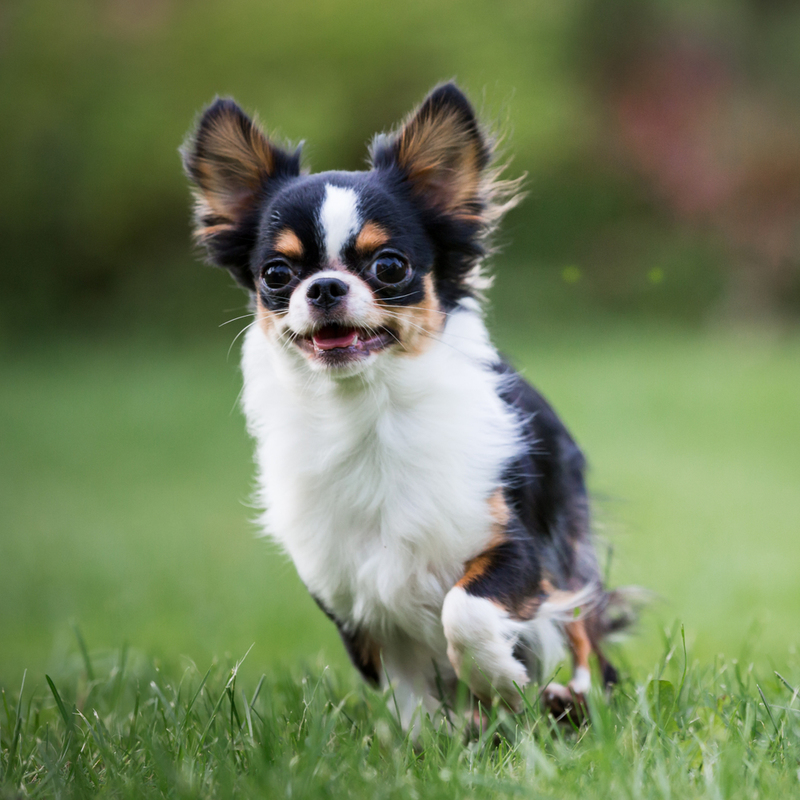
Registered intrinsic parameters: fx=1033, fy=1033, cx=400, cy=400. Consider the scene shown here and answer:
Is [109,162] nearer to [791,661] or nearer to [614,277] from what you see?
[614,277]

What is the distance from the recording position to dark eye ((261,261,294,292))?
2852 millimetres

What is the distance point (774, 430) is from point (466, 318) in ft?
25.2

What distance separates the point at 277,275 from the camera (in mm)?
2881

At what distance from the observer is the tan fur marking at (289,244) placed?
110 inches

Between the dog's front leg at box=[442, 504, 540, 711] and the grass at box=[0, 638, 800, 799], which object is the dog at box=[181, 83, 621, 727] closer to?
the dog's front leg at box=[442, 504, 540, 711]

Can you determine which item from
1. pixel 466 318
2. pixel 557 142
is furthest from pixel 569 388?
pixel 466 318

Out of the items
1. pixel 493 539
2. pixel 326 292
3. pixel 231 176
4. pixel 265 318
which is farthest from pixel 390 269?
pixel 493 539

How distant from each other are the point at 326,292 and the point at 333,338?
17 cm

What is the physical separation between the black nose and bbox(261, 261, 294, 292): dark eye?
0.59ft

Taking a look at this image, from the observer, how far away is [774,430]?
32.5 feet

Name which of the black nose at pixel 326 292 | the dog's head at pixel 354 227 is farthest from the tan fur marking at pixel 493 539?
the black nose at pixel 326 292

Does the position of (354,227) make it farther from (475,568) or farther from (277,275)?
(475,568)

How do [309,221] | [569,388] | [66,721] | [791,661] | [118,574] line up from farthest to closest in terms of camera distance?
[569,388], [118,574], [791,661], [309,221], [66,721]

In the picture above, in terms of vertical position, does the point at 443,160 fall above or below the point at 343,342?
above
